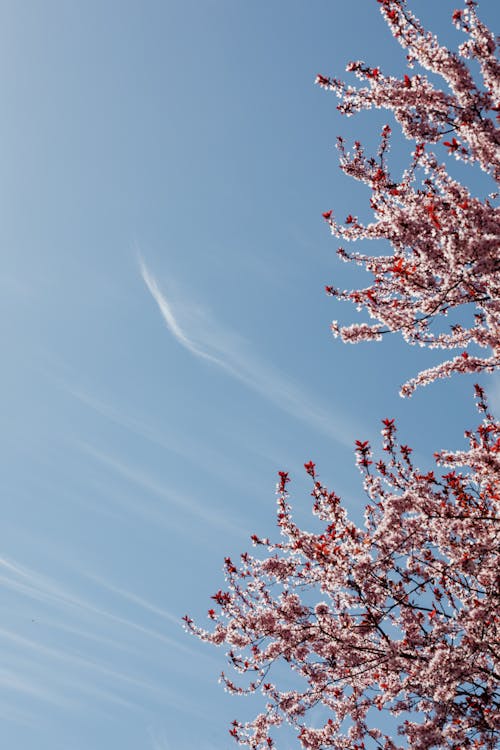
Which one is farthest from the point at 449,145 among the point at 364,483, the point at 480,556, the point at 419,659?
the point at 419,659

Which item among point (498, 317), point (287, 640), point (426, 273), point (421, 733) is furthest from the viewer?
point (287, 640)

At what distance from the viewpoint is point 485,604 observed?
28.3 feet

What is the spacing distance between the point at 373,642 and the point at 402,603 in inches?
33.4

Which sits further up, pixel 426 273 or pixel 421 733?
pixel 426 273

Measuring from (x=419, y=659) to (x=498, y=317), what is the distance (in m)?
5.47

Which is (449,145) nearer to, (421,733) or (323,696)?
(421,733)

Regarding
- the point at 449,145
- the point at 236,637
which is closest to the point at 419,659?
the point at 236,637

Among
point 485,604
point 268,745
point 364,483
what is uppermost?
point 364,483

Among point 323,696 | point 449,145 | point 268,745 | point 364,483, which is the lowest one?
point 268,745

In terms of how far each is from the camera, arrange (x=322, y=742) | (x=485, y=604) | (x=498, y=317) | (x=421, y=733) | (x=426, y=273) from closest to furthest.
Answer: (x=426, y=273) → (x=498, y=317) → (x=485, y=604) → (x=421, y=733) → (x=322, y=742)

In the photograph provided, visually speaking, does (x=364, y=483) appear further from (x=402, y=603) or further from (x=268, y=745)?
(x=268, y=745)

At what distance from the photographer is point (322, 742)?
37.2 feet

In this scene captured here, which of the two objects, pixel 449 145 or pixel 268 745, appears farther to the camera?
pixel 268 745

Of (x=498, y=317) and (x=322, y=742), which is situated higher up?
(x=498, y=317)
